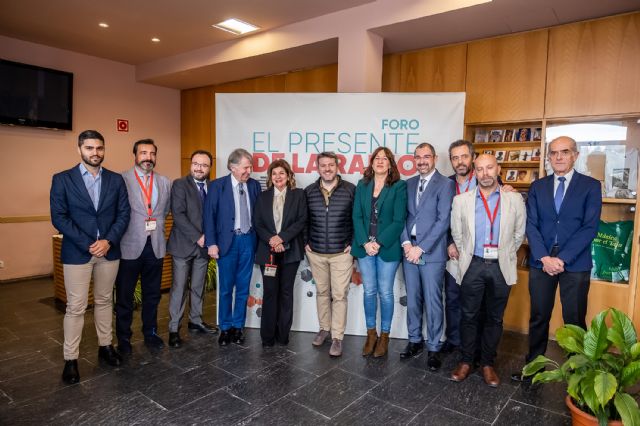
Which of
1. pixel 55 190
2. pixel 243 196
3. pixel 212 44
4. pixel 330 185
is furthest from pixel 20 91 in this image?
A: pixel 330 185

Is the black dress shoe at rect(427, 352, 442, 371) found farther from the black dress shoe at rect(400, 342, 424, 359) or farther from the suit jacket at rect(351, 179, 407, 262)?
the suit jacket at rect(351, 179, 407, 262)

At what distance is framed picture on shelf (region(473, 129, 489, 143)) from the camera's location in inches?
184

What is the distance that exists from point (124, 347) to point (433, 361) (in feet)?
8.10

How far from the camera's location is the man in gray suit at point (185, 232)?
360 centimetres

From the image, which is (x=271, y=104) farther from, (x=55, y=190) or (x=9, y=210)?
Result: (x=9, y=210)

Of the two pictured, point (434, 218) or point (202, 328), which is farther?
point (202, 328)

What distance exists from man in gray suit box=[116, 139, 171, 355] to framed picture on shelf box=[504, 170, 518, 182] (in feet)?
11.3

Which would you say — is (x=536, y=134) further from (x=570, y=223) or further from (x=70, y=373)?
(x=70, y=373)

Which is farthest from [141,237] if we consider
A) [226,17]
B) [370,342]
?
[226,17]

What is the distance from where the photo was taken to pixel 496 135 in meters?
4.59

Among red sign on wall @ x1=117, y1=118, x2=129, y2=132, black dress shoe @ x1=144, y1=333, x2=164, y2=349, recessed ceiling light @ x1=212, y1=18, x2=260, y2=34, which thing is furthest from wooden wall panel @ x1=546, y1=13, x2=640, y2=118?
red sign on wall @ x1=117, y1=118, x2=129, y2=132

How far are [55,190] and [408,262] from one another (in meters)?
2.63

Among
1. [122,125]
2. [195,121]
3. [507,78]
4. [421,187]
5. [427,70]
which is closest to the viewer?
[421,187]

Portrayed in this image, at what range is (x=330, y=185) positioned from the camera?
3.55m
